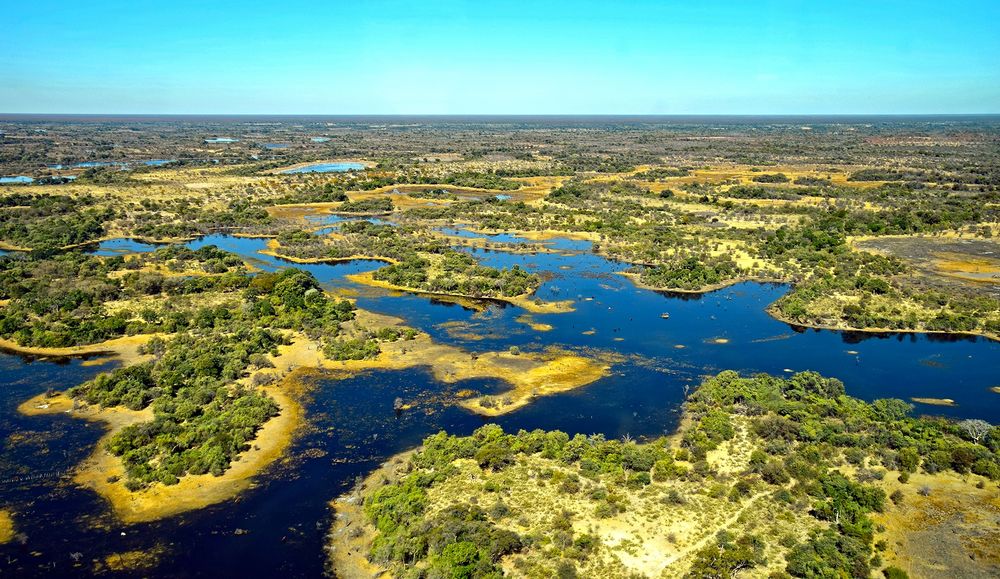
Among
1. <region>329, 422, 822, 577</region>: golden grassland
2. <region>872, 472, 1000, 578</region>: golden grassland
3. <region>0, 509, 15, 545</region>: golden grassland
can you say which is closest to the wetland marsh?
<region>0, 509, 15, 545</region>: golden grassland

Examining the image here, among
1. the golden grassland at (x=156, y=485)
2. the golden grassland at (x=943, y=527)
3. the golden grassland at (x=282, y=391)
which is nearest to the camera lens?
the golden grassland at (x=943, y=527)

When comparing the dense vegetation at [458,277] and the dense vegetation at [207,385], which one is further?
the dense vegetation at [458,277]

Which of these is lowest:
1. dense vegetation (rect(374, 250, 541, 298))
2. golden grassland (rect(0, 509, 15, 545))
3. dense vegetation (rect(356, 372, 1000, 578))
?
golden grassland (rect(0, 509, 15, 545))

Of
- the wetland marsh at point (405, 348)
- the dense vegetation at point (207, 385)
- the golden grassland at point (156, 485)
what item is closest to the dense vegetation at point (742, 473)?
the wetland marsh at point (405, 348)

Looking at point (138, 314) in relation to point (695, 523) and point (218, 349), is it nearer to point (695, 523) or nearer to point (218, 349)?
point (218, 349)

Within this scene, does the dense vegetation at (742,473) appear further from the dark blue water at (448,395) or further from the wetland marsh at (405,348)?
the dark blue water at (448,395)

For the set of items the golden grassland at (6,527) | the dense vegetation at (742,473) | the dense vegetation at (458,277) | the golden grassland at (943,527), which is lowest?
the golden grassland at (6,527)

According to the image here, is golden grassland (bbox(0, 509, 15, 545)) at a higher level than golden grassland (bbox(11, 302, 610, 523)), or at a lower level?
lower

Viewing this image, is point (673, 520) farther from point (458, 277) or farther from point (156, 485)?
point (458, 277)

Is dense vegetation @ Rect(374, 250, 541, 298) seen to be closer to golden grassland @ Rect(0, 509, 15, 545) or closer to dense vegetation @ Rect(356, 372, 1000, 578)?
dense vegetation @ Rect(356, 372, 1000, 578)
